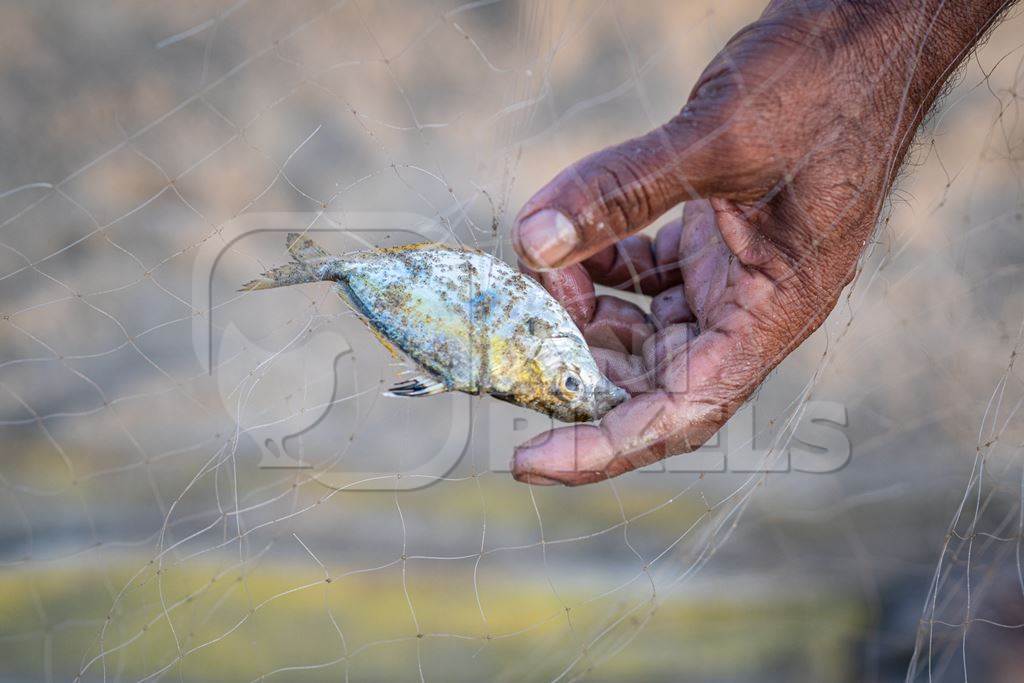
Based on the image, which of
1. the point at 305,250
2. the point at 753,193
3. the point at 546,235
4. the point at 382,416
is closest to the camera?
the point at 546,235

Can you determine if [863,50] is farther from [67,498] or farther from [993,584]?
[67,498]

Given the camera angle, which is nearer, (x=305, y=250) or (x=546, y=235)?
(x=546, y=235)

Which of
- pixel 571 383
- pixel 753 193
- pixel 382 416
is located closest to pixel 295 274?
pixel 571 383

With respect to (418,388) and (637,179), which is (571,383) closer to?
(418,388)

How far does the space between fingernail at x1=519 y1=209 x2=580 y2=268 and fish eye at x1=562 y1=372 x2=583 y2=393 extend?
15.4 inches

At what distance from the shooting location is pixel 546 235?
1.42m

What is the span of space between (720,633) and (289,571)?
5.22 ft

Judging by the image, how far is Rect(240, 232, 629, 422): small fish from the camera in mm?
1741

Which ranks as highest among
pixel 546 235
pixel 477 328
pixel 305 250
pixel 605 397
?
pixel 305 250

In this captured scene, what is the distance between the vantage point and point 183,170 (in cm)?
292

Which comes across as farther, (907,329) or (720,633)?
(907,329)

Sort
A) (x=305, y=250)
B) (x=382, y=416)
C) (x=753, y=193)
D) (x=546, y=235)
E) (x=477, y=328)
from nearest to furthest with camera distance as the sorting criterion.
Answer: (x=546, y=235)
(x=753, y=193)
(x=477, y=328)
(x=305, y=250)
(x=382, y=416)

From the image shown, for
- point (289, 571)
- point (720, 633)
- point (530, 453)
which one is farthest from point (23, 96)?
point (720, 633)

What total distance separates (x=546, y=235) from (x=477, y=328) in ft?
1.25
